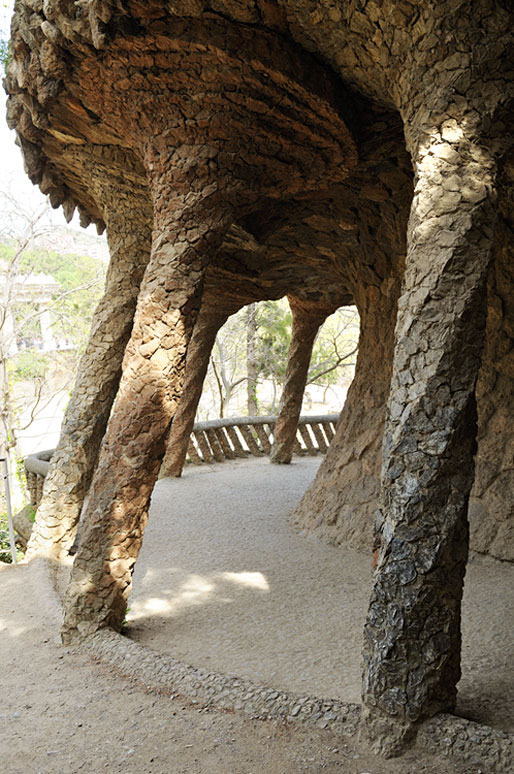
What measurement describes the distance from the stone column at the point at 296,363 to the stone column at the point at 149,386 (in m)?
5.19

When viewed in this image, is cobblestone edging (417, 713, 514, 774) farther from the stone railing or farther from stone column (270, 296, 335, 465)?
the stone railing

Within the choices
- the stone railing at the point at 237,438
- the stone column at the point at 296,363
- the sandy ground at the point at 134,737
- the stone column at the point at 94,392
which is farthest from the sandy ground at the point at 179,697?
the stone railing at the point at 237,438

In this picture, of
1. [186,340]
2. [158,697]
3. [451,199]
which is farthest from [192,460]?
[451,199]

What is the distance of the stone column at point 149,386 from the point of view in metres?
3.81

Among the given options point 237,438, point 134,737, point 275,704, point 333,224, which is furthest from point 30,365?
point 275,704

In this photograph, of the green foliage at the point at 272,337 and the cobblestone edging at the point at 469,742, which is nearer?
the cobblestone edging at the point at 469,742

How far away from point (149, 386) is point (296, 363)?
5903 millimetres

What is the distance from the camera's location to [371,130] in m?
4.25

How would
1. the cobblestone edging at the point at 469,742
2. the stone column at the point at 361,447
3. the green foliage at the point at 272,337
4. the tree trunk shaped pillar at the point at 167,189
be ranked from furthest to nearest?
the green foliage at the point at 272,337 → the stone column at the point at 361,447 → the tree trunk shaped pillar at the point at 167,189 → the cobblestone edging at the point at 469,742

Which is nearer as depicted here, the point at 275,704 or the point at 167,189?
the point at 275,704

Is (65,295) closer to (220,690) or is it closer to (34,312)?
(34,312)

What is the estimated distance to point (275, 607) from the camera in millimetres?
4395

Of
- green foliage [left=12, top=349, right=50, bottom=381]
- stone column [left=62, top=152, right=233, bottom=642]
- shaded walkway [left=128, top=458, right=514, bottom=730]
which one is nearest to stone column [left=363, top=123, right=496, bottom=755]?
shaded walkway [left=128, top=458, right=514, bottom=730]

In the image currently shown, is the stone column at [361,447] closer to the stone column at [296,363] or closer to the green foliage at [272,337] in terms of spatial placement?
the stone column at [296,363]
